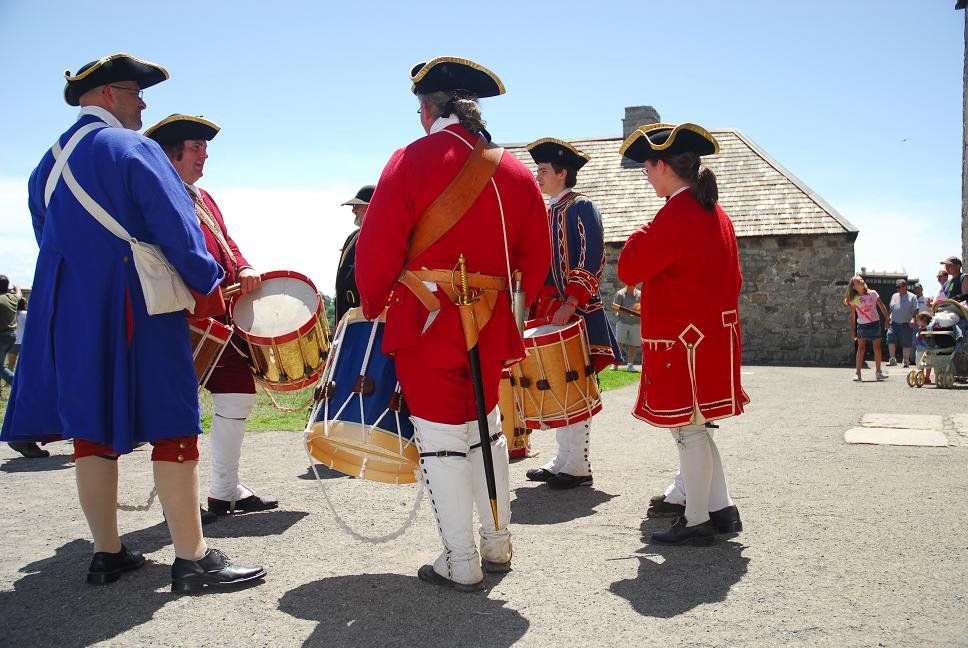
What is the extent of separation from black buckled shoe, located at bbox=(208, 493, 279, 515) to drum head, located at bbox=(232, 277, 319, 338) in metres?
1.11

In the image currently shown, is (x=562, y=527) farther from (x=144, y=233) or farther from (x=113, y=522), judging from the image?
(x=144, y=233)

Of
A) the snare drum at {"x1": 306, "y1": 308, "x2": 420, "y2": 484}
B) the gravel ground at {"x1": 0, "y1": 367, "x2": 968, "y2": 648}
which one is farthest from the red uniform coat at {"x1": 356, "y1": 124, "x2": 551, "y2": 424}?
the gravel ground at {"x1": 0, "y1": 367, "x2": 968, "y2": 648}

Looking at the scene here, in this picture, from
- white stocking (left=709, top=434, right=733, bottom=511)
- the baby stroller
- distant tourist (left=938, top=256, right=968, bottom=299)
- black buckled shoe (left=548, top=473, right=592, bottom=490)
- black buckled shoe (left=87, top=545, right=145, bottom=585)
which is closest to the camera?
black buckled shoe (left=87, top=545, right=145, bottom=585)

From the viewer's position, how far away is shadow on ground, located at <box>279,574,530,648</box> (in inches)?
124

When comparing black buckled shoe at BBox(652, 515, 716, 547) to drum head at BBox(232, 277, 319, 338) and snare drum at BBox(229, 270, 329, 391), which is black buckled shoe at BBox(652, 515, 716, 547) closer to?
snare drum at BBox(229, 270, 329, 391)

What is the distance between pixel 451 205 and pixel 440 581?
1634 millimetres

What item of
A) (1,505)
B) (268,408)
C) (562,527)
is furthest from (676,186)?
(268,408)

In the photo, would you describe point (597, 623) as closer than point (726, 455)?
Yes

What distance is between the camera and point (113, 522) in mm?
3855

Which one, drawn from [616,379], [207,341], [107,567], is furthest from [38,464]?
[616,379]

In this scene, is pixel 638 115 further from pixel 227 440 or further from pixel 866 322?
pixel 227 440

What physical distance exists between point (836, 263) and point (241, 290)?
1665 cm

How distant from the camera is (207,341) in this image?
4.45 m

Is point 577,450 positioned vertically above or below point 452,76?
below
